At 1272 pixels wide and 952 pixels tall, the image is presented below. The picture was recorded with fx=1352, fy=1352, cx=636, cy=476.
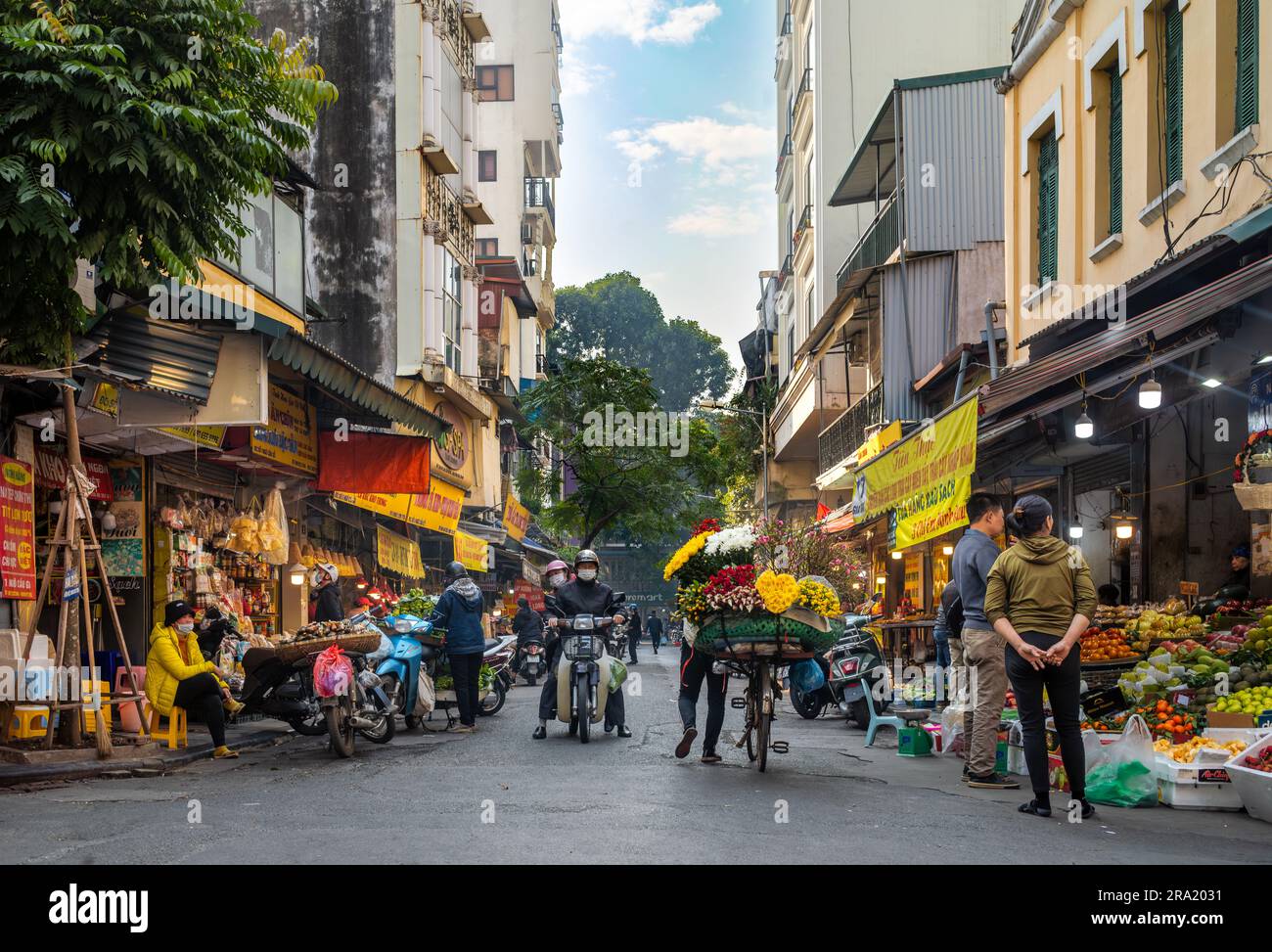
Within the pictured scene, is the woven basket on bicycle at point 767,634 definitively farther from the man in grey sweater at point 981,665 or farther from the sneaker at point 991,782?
the sneaker at point 991,782

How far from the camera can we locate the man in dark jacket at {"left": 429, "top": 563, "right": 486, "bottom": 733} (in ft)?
46.7

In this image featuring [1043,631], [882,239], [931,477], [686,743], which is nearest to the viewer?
[1043,631]

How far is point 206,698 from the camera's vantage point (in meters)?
12.1

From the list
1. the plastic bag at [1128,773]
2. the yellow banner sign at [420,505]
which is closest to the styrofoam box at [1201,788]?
the plastic bag at [1128,773]

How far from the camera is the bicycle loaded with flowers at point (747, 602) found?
1022 centimetres

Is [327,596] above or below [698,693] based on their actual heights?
above

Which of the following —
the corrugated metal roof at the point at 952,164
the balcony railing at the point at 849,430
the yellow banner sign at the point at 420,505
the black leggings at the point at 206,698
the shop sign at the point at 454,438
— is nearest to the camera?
the black leggings at the point at 206,698

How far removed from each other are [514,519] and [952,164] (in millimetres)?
22496

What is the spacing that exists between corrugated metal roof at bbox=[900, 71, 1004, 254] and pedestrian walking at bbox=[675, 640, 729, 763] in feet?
51.6

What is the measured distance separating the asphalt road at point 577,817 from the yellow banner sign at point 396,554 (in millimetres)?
13163

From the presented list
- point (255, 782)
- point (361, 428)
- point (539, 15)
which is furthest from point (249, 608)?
point (539, 15)

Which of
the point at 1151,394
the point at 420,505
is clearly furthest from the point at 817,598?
the point at 420,505

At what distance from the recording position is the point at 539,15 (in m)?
53.5

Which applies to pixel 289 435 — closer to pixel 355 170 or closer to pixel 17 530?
pixel 17 530
